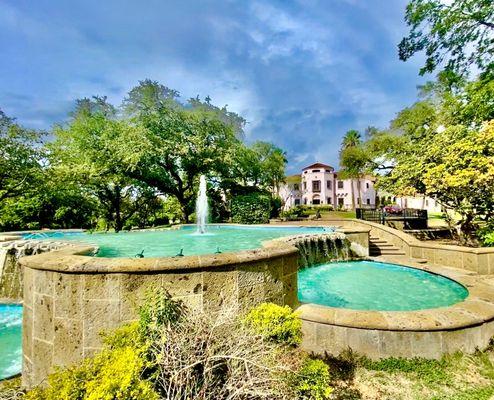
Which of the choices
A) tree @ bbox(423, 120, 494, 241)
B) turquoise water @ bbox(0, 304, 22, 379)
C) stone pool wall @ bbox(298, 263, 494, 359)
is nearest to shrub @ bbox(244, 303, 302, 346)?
stone pool wall @ bbox(298, 263, 494, 359)

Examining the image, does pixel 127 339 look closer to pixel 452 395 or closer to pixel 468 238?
pixel 452 395

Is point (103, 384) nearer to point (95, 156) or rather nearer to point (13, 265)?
point (13, 265)

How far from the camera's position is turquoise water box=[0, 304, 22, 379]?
471cm

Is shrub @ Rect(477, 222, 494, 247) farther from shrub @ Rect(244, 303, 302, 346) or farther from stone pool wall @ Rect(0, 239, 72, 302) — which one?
stone pool wall @ Rect(0, 239, 72, 302)

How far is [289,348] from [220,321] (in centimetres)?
109

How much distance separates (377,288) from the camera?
23.4 feet

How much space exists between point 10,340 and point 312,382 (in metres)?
6.68

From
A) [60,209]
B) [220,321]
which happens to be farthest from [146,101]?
[220,321]

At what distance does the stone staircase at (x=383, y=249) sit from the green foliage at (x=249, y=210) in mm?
10849

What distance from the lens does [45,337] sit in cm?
396

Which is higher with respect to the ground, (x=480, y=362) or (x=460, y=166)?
(x=460, y=166)

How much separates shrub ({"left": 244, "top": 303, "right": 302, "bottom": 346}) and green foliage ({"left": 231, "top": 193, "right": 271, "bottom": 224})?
60.2ft

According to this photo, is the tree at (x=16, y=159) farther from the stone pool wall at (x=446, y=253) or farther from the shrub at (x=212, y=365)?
the stone pool wall at (x=446, y=253)

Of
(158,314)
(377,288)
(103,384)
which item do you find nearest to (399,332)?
(377,288)
